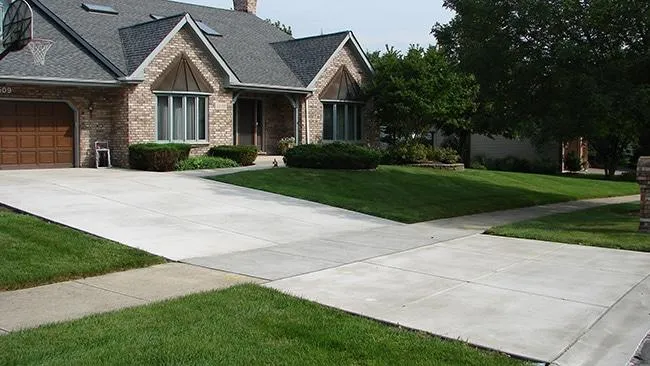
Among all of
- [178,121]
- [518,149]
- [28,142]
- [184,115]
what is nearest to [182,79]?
[184,115]

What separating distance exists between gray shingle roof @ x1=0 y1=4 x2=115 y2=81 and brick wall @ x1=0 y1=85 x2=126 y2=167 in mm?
707

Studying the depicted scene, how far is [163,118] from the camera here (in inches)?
907

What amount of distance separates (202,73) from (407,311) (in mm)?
18667

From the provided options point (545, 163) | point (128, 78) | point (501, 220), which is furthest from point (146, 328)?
point (545, 163)

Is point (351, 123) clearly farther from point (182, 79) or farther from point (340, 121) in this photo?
point (182, 79)

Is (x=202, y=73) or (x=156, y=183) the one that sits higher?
(x=202, y=73)

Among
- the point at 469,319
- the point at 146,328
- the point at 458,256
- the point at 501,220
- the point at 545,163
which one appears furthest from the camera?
the point at 545,163

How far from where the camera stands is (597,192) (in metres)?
25.7

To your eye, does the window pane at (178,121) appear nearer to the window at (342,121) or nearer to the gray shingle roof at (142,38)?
the gray shingle roof at (142,38)

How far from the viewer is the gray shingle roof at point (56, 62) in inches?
781

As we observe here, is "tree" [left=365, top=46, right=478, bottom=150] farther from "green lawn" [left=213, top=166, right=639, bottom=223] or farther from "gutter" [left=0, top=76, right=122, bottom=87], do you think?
"gutter" [left=0, top=76, right=122, bottom=87]

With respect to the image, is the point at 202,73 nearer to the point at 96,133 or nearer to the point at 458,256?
the point at 96,133

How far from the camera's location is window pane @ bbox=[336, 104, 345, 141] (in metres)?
29.3

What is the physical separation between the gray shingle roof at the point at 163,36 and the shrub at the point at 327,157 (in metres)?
5.37
